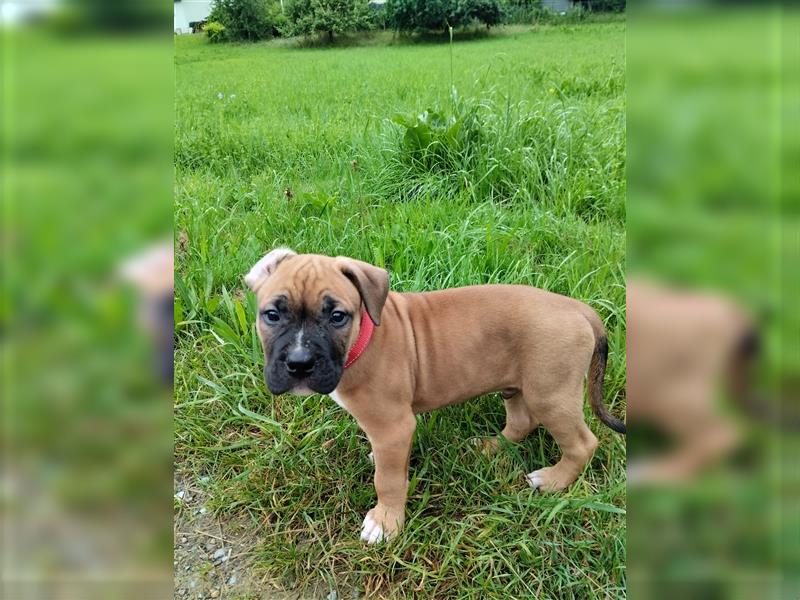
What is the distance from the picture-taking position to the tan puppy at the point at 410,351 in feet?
9.77

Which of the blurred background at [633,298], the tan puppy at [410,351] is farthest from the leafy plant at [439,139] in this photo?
the blurred background at [633,298]

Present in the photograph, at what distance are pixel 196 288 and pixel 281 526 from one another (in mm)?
2356

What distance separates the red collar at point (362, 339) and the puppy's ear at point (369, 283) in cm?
13

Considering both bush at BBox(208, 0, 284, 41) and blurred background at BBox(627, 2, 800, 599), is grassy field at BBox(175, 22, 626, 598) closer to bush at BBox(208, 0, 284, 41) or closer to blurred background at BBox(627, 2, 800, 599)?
bush at BBox(208, 0, 284, 41)

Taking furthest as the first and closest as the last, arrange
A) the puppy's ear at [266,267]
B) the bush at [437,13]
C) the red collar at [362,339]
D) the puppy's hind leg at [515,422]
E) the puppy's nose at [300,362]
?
the bush at [437,13] < the puppy's hind leg at [515,422] < the puppy's ear at [266,267] < the red collar at [362,339] < the puppy's nose at [300,362]

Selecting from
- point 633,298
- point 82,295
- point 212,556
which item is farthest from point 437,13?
point 82,295

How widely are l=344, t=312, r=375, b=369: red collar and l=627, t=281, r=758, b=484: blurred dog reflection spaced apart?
2.28m

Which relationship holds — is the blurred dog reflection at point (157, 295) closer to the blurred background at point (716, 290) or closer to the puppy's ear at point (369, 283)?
the blurred background at point (716, 290)

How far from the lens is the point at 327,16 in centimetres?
659

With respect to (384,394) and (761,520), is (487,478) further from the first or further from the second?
(761,520)

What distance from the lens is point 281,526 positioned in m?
3.23

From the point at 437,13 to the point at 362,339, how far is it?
5793 millimetres

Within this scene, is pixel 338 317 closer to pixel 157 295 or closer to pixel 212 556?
pixel 212 556

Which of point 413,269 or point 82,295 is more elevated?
point 82,295
